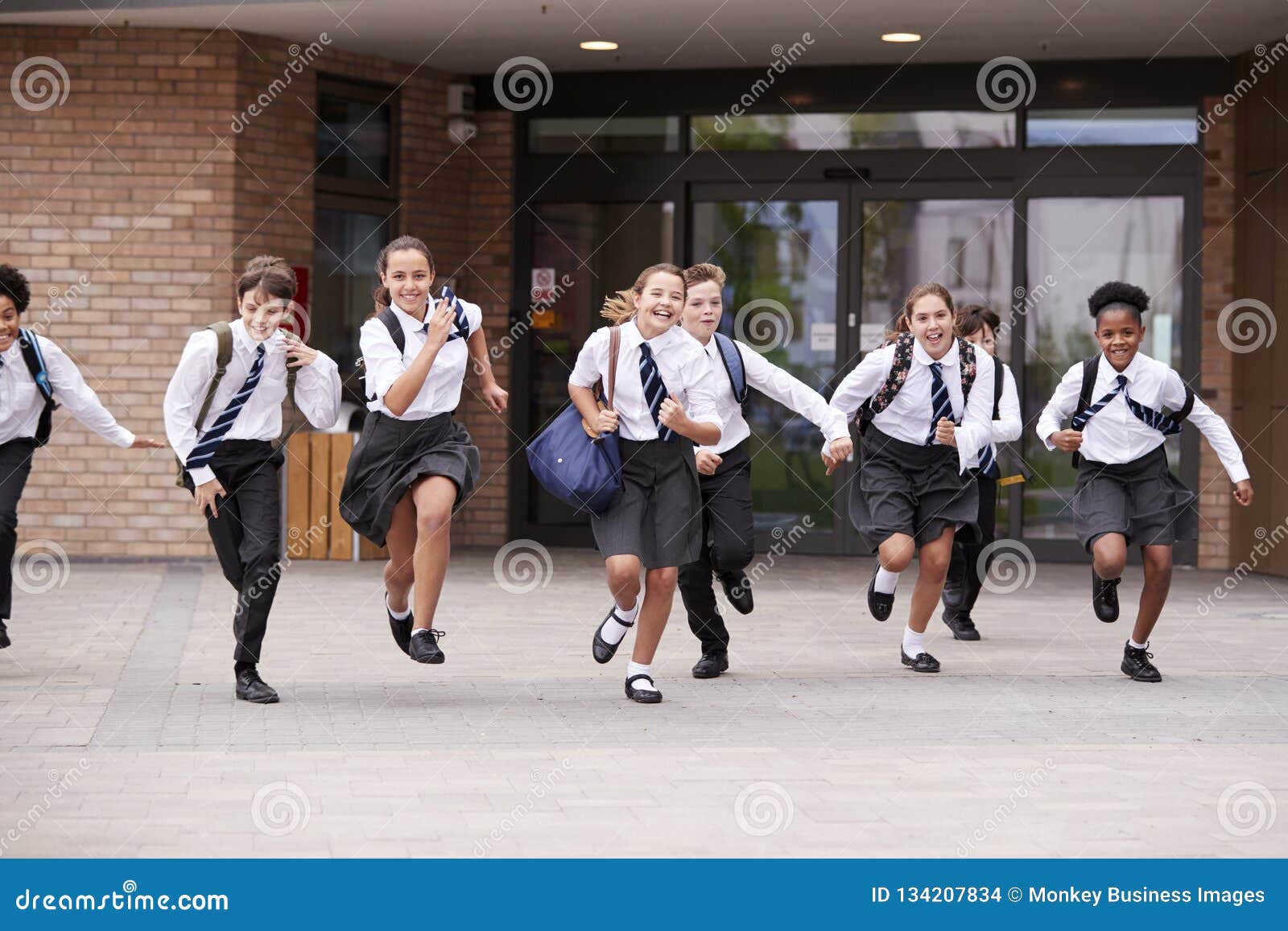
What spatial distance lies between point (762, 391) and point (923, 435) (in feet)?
3.09

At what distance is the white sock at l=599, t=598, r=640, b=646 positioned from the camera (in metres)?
7.62

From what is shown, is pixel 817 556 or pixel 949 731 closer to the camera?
pixel 949 731

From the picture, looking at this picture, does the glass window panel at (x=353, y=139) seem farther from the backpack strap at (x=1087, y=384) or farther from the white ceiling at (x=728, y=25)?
the backpack strap at (x=1087, y=384)

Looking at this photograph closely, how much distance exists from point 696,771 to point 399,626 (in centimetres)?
210

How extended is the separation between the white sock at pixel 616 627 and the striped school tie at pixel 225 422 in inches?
67.2

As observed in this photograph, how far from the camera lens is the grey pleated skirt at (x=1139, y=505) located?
8.30 m

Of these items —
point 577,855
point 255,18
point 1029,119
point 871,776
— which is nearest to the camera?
point 577,855

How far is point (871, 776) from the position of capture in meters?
5.98

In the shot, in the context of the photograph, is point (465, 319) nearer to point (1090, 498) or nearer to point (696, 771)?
point (696, 771)

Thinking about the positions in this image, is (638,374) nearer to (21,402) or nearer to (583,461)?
(583,461)

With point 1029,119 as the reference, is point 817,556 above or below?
below

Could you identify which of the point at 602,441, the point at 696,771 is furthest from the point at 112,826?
the point at 602,441

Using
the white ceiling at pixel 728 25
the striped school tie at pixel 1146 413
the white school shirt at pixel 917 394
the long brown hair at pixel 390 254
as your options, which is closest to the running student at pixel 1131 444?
the striped school tie at pixel 1146 413

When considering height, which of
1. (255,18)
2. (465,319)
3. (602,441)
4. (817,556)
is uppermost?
(255,18)
